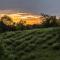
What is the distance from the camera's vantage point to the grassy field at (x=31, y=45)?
271 inches

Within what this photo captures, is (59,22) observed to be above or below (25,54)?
above

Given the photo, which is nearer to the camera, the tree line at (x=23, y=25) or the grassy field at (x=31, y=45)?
the grassy field at (x=31, y=45)

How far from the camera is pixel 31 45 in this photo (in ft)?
25.0

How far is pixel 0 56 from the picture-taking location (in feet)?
21.7

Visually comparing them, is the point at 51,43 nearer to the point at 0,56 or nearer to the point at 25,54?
the point at 25,54

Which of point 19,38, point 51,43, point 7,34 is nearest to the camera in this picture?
point 51,43

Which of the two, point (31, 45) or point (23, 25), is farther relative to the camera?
point (23, 25)

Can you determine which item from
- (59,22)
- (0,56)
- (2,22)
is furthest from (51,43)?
(2,22)

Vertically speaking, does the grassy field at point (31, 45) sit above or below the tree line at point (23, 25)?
below

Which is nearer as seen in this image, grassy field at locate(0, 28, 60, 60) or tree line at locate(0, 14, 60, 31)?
grassy field at locate(0, 28, 60, 60)

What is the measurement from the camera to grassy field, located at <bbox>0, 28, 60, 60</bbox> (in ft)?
22.6

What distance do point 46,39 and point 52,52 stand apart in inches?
34.5

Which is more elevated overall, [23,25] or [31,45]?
[23,25]

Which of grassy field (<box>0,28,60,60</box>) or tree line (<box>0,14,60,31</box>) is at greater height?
tree line (<box>0,14,60,31</box>)
